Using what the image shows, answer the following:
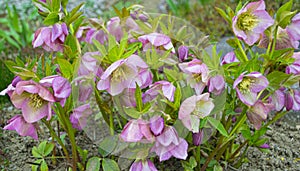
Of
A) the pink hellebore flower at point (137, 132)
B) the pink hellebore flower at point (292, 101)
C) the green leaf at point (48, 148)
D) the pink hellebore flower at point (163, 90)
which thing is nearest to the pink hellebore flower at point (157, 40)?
the pink hellebore flower at point (163, 90)

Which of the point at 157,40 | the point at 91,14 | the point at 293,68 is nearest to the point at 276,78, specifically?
the point at 293,68

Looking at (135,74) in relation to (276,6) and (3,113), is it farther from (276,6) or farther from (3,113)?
(276,6)

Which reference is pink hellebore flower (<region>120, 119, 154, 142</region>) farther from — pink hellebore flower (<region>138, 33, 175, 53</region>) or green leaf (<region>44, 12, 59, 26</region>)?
green leaf (<region>44, 12, 59, 26</region>)

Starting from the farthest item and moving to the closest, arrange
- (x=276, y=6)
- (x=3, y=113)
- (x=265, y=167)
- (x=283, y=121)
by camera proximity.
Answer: (x=276, y=6)
(x=3, y=113)
(x=283, y=121)
(x=265, y=167)

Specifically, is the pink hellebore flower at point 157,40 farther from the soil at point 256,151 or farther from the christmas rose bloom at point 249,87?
the soil at point 256,151

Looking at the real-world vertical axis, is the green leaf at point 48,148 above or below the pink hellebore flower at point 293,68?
below

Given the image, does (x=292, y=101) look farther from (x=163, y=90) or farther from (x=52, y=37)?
(x=52, y=37)

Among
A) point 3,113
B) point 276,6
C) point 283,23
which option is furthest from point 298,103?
point 276,6
